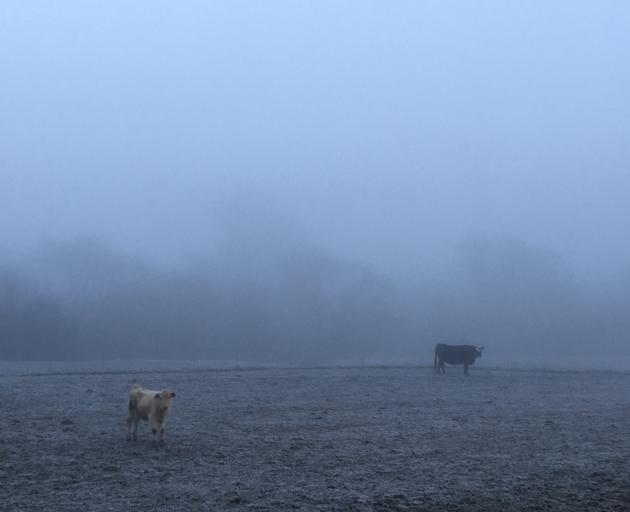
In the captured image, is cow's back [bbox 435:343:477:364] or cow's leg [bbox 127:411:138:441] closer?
cow's leg [bbox 127:411:138:441]

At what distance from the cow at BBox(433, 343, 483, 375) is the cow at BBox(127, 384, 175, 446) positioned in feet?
99.2

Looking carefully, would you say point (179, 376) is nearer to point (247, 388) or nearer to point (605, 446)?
point (247, 388)

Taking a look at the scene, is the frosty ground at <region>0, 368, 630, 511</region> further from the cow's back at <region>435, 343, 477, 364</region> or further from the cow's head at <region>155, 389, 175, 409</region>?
the cow's back at <region>435, 343, 477, 364</region>

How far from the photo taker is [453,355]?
4534 cm

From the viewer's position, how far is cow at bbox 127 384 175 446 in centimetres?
1587

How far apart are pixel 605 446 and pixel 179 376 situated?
80.7ft

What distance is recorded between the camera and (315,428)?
19062 millimetres

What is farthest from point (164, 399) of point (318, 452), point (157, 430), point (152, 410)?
point (318, 452)

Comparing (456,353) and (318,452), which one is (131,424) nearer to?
(318,452)

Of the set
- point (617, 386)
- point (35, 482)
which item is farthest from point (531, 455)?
point (617, 386)

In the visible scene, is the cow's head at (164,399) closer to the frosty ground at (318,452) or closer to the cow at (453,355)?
the frosty ground at (318,452)

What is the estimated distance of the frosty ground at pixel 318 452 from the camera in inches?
446

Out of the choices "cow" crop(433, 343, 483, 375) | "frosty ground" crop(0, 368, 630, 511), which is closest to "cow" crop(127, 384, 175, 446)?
"frosty ground" crop(0, 368, 630, 511)

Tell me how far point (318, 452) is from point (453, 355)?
102ft
